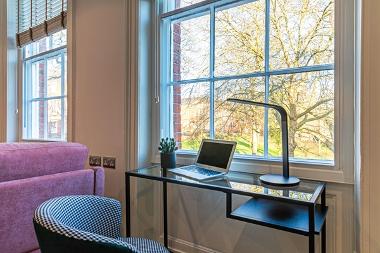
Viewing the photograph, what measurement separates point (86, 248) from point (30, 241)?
90cm

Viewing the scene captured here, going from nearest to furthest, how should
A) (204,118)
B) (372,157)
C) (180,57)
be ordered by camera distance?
(372,157) → (204,118) → (180,57)

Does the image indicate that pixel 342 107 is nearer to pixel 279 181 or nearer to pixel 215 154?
pixel 279 181

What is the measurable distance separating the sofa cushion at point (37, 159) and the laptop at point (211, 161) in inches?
24.2

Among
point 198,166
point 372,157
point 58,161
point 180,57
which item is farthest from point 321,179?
point 58,161

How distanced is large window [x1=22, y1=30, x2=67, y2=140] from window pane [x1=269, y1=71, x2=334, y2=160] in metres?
2.24

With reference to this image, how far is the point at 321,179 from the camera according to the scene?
1408mm

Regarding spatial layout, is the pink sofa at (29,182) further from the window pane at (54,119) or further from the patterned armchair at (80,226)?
the window pane at (54,119)

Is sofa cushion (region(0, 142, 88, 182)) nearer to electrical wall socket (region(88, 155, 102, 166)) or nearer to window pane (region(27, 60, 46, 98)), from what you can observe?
electrical wall socket (region(88, 155, 102, 166))

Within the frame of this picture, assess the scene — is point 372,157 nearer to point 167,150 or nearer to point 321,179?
point 321,179

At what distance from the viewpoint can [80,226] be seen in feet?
3.67

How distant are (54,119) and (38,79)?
64cm

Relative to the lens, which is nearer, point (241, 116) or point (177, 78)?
point (241, 116)

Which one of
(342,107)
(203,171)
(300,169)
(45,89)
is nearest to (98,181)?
(203,171)

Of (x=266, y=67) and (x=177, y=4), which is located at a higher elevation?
(x=177, y=4)
